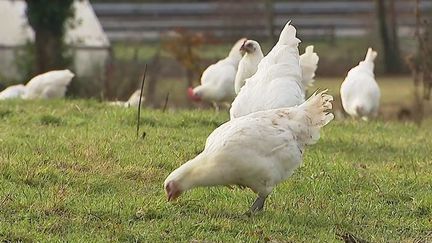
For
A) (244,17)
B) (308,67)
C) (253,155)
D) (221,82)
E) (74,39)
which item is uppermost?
(253,155)

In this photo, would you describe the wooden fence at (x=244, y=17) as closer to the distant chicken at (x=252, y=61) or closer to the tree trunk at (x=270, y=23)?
the tree trunk at (x=270, y=23)

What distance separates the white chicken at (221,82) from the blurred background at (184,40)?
2485 millimetres

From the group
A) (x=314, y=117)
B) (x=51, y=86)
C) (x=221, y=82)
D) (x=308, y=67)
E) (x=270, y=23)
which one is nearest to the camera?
(x=314, y=117)

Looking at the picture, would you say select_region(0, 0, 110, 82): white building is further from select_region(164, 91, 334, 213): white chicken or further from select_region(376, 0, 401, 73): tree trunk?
select_region(164, 91, 334, 213): white chicken

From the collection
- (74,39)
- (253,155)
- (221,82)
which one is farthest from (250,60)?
(74,39)

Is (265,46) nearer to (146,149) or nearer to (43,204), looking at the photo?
(146,149)

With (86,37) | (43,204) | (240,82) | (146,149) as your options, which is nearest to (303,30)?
(86,37)

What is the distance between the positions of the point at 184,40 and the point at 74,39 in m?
2.63

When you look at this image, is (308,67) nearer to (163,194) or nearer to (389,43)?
(163,194)

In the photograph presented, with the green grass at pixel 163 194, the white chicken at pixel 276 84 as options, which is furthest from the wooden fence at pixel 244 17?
the green grass at pixel 163 194

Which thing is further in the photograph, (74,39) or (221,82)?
(74,39)

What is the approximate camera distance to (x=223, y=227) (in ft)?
21.6

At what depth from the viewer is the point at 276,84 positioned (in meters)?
9.50

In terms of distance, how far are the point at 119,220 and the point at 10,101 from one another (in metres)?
6.69
